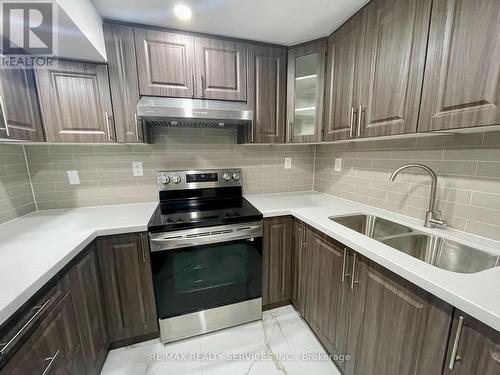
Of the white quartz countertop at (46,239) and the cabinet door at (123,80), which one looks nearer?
the white quartz countertop at (46,239)

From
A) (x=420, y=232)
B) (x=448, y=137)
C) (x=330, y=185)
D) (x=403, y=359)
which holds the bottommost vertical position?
(x=403, y=359)

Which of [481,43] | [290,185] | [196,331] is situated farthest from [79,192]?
[481,43]

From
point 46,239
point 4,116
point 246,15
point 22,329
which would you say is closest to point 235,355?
point 22,329

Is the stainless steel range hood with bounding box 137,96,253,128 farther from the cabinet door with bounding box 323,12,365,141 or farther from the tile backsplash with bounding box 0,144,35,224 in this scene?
the tile backsplash with bounding box 0,144,35,224

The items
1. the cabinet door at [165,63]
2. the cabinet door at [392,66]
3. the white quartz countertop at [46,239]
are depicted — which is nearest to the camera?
the white quartz countertop at [46,239]

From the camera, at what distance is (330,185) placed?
2000mm

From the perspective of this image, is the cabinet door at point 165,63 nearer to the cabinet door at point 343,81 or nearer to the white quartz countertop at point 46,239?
the white quartz countertop at point 46,239

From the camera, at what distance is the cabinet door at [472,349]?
0.54 metres

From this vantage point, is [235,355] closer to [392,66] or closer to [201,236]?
[201,236]

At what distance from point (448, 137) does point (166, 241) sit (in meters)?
1.73

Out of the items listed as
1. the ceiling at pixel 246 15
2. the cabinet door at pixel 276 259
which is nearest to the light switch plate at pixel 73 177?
the ceiling at pixel 246 15

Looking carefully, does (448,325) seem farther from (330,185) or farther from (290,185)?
(290,185)

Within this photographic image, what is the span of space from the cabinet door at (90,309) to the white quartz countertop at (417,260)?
43.0 inches

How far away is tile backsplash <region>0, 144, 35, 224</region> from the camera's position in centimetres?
129
